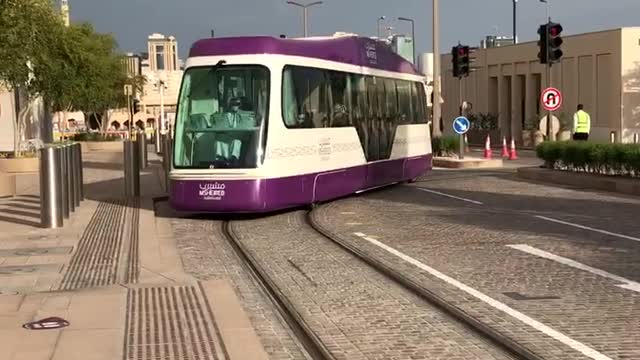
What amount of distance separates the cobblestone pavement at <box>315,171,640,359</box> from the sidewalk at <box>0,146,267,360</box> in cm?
236

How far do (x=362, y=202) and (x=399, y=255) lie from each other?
23.8ft

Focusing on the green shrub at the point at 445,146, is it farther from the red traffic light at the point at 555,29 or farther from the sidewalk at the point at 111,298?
the sidewalk at the point at 111,298

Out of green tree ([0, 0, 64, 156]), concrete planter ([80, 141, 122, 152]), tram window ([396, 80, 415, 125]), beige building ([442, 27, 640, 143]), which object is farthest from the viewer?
concrete planter ([80, 141, 122, 152])

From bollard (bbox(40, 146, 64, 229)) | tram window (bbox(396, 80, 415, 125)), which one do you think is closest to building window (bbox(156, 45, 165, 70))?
tram window (bbox(396, 80, 415, 125))

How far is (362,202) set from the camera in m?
18.4

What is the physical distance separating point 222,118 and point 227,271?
5131mm

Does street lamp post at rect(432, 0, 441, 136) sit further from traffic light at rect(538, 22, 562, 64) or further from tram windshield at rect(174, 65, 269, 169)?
tram windshield at rect(174, 65, 269, 169)

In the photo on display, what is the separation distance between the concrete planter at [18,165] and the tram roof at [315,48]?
13711mm

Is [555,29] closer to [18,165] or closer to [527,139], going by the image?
[18,165]

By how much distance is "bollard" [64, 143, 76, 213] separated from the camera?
16141 millimetres

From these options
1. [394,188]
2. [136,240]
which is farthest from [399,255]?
[394,188]

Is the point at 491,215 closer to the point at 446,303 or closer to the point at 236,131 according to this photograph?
the point at 236,131

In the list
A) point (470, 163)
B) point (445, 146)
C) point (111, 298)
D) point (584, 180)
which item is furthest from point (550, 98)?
point (111, 298)

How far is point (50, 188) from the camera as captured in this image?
13984 mm
